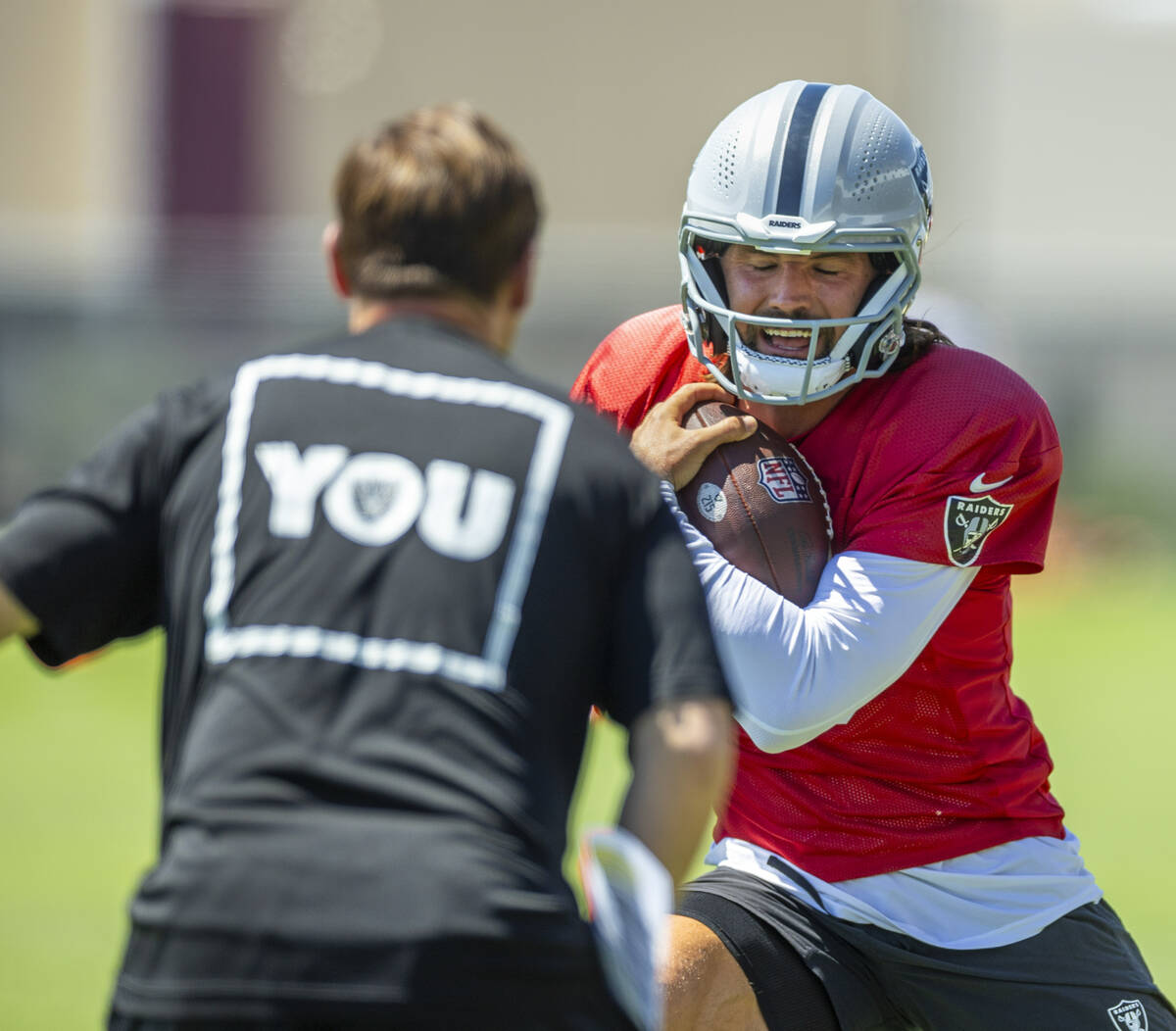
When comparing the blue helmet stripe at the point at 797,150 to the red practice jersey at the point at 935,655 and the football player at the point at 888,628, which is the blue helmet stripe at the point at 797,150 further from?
the red practice jersey at the point at 935,655

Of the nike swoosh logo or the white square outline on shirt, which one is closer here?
the white square outline on shirt

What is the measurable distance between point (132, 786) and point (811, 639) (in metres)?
6.45

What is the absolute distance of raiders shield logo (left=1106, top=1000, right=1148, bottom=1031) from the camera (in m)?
3.29

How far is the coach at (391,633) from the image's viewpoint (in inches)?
84.6

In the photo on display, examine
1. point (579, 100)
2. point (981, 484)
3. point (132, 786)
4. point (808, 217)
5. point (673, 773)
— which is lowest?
point (132, 786)

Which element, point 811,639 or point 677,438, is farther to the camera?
point 677,438

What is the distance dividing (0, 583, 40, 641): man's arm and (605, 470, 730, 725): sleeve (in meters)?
0.78

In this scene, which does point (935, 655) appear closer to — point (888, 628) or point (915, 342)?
point (888, 628)

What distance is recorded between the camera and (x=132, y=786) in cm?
886

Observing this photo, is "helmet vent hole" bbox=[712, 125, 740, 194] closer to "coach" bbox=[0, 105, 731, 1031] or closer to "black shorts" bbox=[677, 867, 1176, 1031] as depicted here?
"coach" bbox=[0, 105, 731, 1031]

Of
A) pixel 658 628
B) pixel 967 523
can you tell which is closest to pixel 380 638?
pixel 658 628

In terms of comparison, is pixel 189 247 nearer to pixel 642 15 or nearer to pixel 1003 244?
pixel 642 15

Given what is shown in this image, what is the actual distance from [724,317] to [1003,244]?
85.3ft

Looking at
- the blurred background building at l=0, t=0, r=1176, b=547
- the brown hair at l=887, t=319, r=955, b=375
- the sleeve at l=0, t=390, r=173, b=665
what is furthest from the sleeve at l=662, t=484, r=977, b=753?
the blurred background building at l=0, t=0, r=1176, b=547
